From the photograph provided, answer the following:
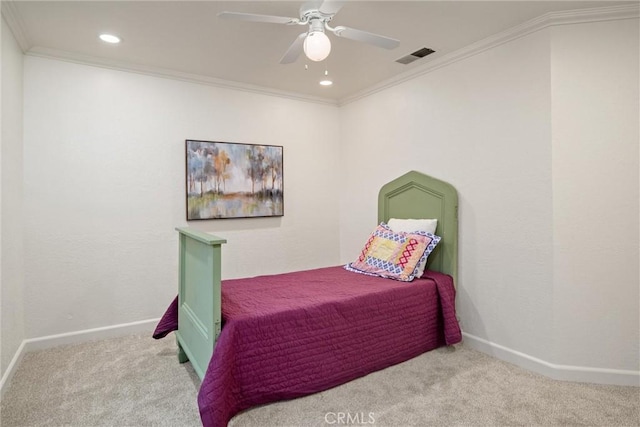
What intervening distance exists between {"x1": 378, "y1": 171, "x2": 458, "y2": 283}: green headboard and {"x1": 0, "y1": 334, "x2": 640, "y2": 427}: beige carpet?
77 centimetres

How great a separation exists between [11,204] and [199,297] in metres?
1.46

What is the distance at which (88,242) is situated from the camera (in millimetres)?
2990

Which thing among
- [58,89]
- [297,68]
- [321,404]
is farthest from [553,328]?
[58,89]

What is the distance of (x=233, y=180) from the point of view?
3572 mm

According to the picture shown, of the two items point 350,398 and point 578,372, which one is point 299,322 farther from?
point 578,372

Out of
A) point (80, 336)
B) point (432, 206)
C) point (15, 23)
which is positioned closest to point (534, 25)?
point (432, 206)

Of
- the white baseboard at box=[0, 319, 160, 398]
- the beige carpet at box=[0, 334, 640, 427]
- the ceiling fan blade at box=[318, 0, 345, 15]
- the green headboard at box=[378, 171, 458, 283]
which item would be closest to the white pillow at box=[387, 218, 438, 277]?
the green headboard at box=[378, 171, 458, 283]

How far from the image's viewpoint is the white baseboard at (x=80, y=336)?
2.67 metres

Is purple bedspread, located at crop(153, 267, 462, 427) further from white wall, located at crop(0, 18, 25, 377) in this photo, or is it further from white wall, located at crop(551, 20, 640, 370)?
white wall, located at crop(0, 18, 25, 377)

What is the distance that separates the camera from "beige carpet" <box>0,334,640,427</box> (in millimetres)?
1931

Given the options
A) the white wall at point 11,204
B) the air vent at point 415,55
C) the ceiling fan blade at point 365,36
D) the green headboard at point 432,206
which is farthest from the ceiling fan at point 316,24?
the white wall at point 11,204

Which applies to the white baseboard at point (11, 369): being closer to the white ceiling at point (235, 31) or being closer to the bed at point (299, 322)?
the bed at point (299, 322)

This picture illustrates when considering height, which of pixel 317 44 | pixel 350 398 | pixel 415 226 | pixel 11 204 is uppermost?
pixel 317 44

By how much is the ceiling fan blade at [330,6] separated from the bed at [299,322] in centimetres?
126
